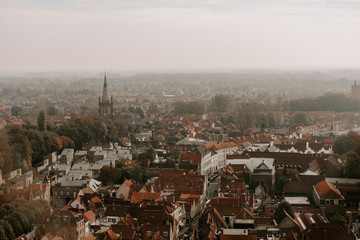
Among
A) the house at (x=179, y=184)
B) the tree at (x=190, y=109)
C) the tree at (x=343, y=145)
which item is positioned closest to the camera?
the house at (x=179, y=184)

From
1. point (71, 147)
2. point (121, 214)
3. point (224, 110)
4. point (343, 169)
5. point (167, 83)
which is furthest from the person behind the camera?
point (167, 83)

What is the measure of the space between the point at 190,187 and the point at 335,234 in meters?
5.64

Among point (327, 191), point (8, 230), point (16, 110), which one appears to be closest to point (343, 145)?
point (327, 191)

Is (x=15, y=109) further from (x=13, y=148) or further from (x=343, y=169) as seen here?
(x=343, y=169)

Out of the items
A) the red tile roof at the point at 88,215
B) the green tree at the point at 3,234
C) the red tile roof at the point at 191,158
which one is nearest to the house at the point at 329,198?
the red tile roof at the point at 191,158

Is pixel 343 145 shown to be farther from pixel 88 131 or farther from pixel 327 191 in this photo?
pixel 88 131

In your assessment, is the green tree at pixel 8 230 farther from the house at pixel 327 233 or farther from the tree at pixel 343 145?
the tree at pixel 343 145

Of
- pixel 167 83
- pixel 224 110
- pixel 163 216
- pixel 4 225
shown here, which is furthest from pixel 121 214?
pixel 167 83

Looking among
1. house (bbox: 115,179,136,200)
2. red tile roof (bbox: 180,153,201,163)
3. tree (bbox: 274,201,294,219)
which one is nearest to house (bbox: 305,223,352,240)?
tree (bbox: 274,201,294,219)

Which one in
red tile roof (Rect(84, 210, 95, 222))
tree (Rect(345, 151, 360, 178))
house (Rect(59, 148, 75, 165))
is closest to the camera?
red tile roof (Rect(84, 210, 95, 222))

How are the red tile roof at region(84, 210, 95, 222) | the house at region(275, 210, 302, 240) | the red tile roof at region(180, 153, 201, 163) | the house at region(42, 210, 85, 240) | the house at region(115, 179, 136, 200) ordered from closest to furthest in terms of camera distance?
the house at region(275, 210, 302, 240) < the house at region(42, 210, 85, 240) < the red tile roof at region(84, 210, 95, 222) < the house at region(115, 179, 136, 200) < the red tile roof at region(180, 153, 201, 163)

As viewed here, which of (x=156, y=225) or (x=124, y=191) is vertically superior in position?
(x=156, y=225)

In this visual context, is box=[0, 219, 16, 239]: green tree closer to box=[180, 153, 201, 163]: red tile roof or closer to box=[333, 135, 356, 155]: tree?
box=[180, 153, 201, 163]: red tile roof

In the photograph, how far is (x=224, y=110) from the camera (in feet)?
165
